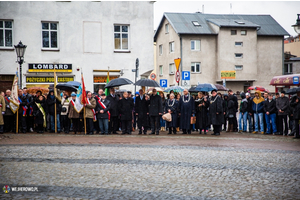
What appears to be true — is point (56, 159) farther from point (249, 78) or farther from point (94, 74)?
point (249, 78)

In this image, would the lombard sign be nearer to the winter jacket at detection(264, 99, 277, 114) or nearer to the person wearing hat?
the winter jacket at detection(264, 99, 277, 114)

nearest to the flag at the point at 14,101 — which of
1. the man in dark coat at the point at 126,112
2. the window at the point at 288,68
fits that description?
the man in dark coat at the point at 126,112

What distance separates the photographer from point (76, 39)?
27703mm

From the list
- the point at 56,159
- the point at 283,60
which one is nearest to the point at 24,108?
the point at 56,159

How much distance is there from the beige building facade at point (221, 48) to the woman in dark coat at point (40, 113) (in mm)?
32997

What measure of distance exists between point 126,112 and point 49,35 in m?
13.3

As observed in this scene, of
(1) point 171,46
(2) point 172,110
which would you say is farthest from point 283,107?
(1) point 171,46

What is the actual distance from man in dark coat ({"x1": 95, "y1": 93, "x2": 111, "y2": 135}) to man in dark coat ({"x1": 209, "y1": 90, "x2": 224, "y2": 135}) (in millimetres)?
4443

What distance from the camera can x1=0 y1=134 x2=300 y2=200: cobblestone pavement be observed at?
6.22 metres

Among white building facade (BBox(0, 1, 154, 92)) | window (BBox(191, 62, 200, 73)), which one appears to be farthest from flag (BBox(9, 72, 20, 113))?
window (BBox(191, 62, 200, 73))

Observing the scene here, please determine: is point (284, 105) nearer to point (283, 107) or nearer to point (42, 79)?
point (283, 107)

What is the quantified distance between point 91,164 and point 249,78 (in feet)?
149

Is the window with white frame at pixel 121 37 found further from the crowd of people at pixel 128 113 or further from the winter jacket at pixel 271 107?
the winter jacket at pixel 271 107

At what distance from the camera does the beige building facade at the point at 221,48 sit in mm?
50062
